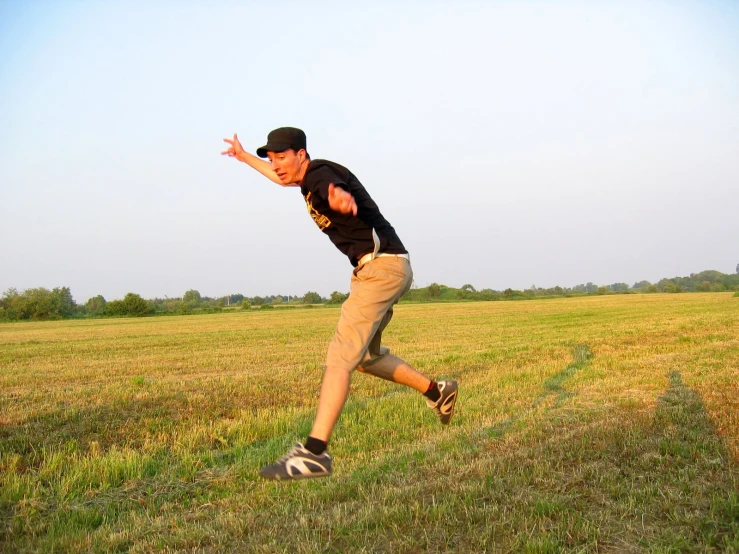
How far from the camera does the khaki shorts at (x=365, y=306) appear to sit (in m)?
3.66

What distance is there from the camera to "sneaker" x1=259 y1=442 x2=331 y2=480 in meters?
3.31

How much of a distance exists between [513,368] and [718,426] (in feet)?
16.2

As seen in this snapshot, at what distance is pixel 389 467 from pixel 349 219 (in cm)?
214

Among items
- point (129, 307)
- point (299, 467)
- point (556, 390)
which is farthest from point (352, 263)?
point (129, 307)

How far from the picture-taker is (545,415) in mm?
6336

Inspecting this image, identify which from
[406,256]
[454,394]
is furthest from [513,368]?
[406,256]

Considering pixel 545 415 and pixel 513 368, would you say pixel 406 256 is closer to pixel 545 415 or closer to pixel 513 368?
pixel 545 415

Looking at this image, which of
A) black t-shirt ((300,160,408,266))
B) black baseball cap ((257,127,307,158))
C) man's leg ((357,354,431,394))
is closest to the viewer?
black t-shirt ((300,160,408,266))

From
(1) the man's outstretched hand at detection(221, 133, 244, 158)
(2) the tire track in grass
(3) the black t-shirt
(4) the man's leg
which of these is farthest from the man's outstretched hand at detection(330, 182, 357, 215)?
(2) the tire track in grass

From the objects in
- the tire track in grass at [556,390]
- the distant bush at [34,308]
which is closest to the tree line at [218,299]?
the distant bush at [34,308]

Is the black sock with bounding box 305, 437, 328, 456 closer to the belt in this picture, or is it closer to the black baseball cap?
the belt

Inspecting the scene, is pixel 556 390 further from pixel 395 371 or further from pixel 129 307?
pixel 129 307

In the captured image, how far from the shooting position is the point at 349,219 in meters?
3.87

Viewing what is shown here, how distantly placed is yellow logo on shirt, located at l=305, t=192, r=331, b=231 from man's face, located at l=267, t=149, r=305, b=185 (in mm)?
204
